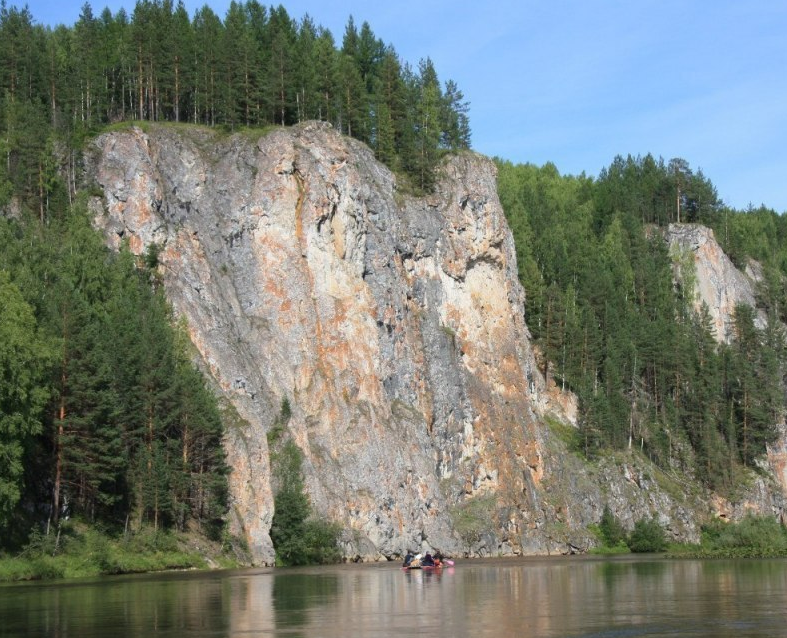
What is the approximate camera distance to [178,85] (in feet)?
363

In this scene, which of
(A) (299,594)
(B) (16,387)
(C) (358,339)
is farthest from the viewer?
(C) (358,339)

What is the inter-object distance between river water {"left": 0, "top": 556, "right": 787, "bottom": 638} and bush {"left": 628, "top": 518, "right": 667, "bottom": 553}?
143 feet

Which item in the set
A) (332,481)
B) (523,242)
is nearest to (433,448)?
(332,481)

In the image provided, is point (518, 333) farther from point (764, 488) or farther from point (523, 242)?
point (764, 488)

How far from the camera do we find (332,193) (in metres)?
100

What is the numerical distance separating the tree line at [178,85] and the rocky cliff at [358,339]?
685 centimetres

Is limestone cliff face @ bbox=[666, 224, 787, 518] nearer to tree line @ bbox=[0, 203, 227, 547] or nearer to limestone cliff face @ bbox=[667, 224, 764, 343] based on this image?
limestone cliff face @ bbox=[667, 224, 764, 343]

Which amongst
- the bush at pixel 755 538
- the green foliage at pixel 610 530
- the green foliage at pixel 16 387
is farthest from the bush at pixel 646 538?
the green foliage at pixel 16 387

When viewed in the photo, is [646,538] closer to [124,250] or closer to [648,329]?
[648,329]

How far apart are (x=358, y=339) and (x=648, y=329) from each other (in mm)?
52037

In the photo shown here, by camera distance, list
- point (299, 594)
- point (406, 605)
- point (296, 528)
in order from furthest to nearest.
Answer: point (296, 528)
point (299, 594)
point (406, 605)

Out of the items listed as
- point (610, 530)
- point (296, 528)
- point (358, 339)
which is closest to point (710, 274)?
point (610, 530)

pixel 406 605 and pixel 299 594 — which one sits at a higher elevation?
pixel 406 605

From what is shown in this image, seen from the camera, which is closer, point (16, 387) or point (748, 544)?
point (16, 387)
